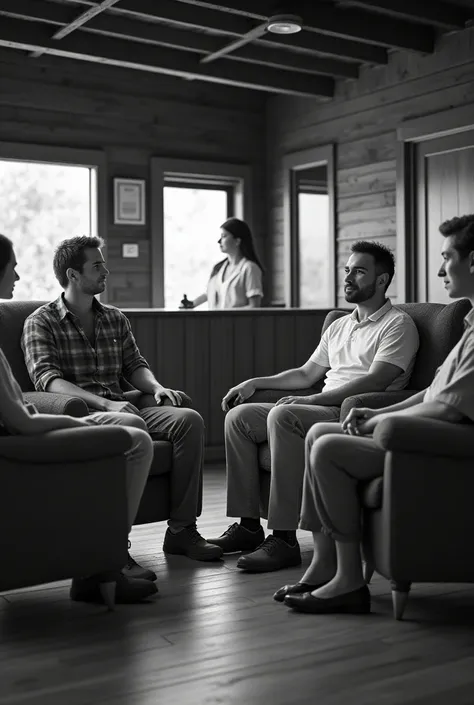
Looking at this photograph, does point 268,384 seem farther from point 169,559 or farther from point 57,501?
point 57,501

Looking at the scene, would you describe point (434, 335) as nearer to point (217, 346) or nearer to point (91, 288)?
point (91, 288)

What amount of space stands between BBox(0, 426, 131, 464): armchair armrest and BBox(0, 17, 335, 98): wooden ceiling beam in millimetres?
4004

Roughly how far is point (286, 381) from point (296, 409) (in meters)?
0.39

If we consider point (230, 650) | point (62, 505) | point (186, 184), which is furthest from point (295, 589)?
point (186, 184)

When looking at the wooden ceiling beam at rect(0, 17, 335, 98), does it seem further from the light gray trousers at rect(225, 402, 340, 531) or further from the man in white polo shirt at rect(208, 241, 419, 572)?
the light gray trousers at rect(225, 402, 340, 531)

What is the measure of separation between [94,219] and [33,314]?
362 centimetres

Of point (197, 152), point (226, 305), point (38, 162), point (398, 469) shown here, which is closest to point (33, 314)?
point (398, 469)

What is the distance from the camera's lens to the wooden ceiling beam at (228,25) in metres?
5.19

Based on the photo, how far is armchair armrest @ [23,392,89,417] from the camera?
294 cm

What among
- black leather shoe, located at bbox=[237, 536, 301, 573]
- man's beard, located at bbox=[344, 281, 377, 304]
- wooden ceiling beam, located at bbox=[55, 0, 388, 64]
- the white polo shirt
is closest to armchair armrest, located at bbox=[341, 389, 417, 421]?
the white polo shirt

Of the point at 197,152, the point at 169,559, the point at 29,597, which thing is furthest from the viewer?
the point at 197,152

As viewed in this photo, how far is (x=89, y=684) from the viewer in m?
2.03

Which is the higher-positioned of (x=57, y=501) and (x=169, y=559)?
(x=57, y=501)

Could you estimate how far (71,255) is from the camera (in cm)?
335
